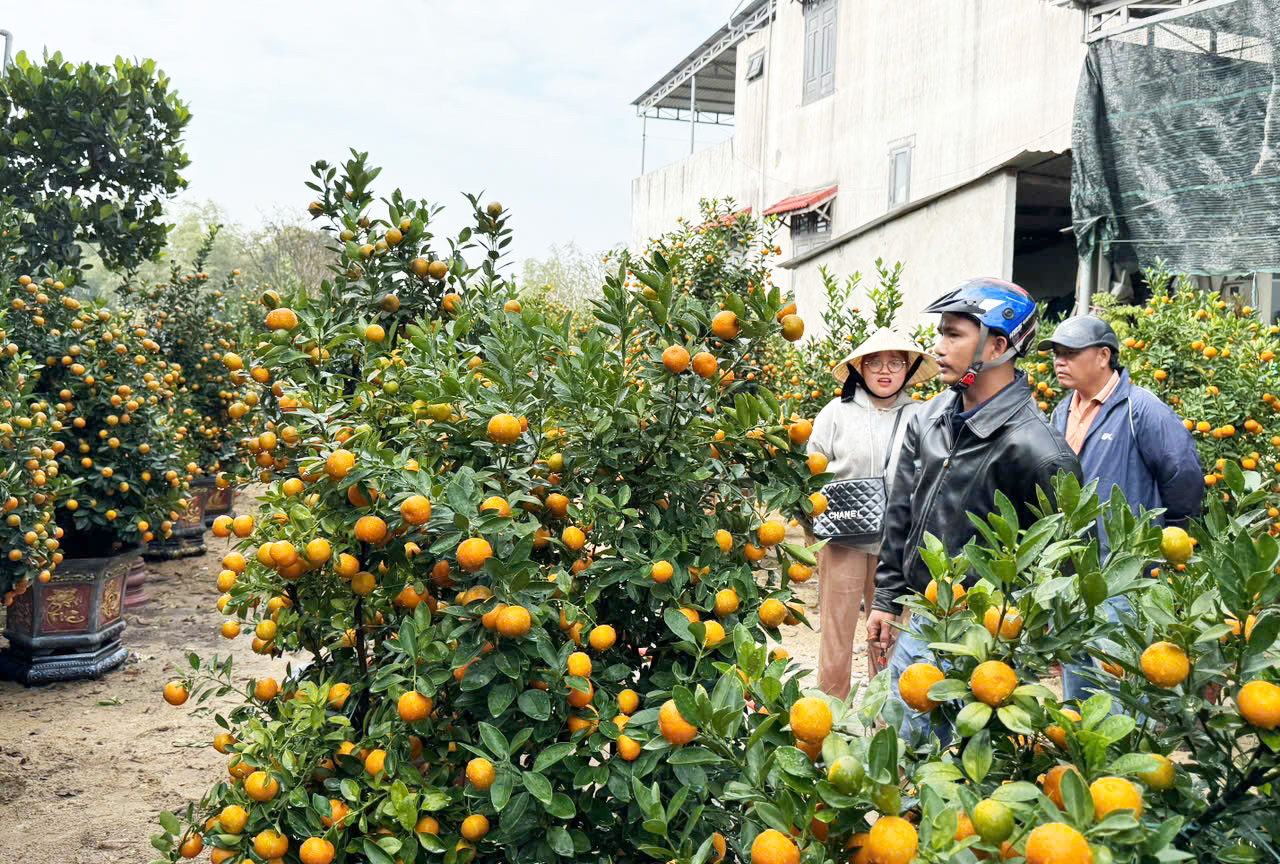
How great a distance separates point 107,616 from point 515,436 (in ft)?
14.9

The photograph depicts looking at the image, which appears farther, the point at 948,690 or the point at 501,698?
the point at 501,698

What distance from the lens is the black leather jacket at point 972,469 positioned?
2670 millimetres

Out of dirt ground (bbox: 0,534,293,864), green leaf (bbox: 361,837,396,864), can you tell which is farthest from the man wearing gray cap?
dirt ground (bbox: 0,534,293,864)

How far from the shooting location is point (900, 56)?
14.7m

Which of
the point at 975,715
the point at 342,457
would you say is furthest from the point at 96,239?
the point at 975,715

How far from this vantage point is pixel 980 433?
2732mm

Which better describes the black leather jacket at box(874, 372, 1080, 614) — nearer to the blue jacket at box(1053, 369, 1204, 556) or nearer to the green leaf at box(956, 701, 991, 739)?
the blue jacket at box(1053, 369, 1204, 556)

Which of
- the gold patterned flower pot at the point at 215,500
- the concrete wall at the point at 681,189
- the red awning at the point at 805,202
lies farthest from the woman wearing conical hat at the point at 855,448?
the concrete wall at the point at 681,189

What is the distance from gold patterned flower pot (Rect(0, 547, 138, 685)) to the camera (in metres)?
4.95

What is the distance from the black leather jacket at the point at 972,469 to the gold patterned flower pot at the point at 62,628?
425 centimetres

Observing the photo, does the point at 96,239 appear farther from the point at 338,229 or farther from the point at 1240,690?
the point at 1240,690

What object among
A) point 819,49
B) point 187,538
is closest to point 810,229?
point 819,49

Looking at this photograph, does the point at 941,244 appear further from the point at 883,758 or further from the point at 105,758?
the point at 883,758

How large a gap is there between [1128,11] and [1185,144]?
4.48 feet
